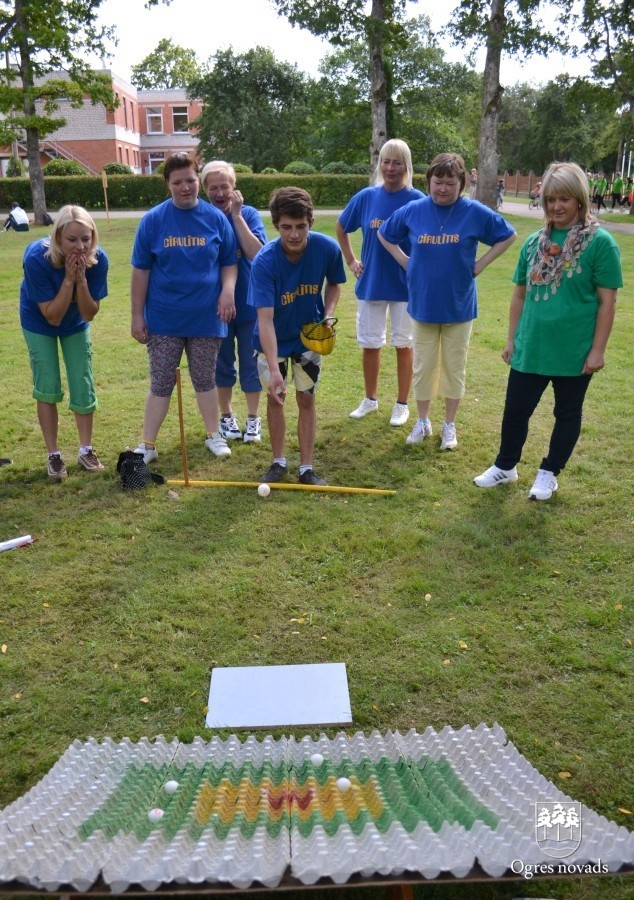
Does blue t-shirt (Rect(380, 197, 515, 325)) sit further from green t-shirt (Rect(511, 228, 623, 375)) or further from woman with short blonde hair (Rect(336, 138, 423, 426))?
green t-shirt (Rect(511, 228, 623, 375))

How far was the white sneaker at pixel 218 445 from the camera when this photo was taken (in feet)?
17.3

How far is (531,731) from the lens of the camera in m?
2.67

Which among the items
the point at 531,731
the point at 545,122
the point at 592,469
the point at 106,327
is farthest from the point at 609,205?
the point at 531,731

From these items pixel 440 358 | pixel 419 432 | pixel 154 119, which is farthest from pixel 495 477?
pixel 154 119

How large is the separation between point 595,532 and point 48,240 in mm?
3665

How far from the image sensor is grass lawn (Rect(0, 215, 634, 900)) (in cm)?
273

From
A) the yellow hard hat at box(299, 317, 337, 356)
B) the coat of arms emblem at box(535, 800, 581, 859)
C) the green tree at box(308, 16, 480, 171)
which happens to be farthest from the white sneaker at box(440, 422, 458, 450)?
the green tree at box(308, 16, 480, 171)

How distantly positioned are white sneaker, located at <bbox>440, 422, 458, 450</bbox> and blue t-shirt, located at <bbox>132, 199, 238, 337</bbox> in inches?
70.6

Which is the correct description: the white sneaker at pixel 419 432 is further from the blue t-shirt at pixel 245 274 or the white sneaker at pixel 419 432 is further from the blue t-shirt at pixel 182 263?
the blue t-shirt at pixel 182 263

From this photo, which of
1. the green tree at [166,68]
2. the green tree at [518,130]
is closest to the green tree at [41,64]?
the green tree at [518,130]

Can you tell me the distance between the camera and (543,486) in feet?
14.9

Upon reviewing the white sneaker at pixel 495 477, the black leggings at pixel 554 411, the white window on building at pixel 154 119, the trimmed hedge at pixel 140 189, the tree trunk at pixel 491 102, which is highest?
the white window on building at pixel 154 119

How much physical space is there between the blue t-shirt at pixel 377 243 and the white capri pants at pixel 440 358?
20.2 inches

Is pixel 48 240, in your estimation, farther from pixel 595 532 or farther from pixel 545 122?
pixel 545 122
